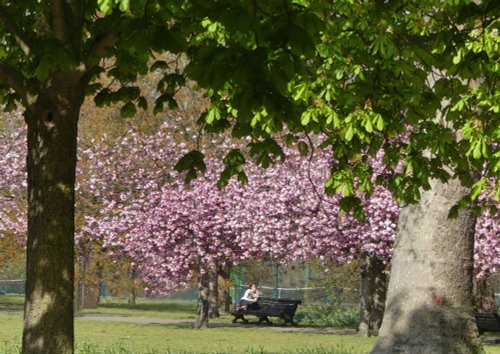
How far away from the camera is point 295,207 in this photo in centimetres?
2925

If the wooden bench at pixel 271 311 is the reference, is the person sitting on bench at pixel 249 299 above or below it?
above

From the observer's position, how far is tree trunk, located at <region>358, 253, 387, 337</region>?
2742 cm

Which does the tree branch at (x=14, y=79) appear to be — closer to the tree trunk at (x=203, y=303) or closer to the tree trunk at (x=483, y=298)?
the tree trunk at (x=203, y=303)

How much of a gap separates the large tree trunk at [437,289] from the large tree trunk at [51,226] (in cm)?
581

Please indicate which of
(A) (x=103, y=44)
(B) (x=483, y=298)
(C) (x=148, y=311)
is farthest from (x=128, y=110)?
(C) (x=148, y=311)

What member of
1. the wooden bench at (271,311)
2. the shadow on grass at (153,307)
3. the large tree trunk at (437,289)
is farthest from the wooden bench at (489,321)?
the shadow on grass at (153,307)

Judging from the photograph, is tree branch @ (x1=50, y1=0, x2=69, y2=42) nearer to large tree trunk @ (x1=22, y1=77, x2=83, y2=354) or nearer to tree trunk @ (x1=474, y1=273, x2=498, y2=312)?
large tree trunk @ (x1=22, y1=77, x2=83, y2=354)

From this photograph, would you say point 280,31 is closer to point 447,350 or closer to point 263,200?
point 447,350

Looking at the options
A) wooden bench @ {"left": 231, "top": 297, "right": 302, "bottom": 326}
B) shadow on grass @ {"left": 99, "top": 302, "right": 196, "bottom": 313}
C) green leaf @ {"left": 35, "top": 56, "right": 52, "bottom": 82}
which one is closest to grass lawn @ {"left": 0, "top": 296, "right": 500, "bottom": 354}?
wooden bench @ {"left": 231, "top": 297, "right": 302, "bottom": 326}

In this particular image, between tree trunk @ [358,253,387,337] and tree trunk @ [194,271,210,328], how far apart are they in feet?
15.8

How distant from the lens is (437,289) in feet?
43.4

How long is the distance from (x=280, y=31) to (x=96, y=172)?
3058cm

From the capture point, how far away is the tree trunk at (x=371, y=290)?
27.4 meters

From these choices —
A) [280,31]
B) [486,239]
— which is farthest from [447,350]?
[486,239]
